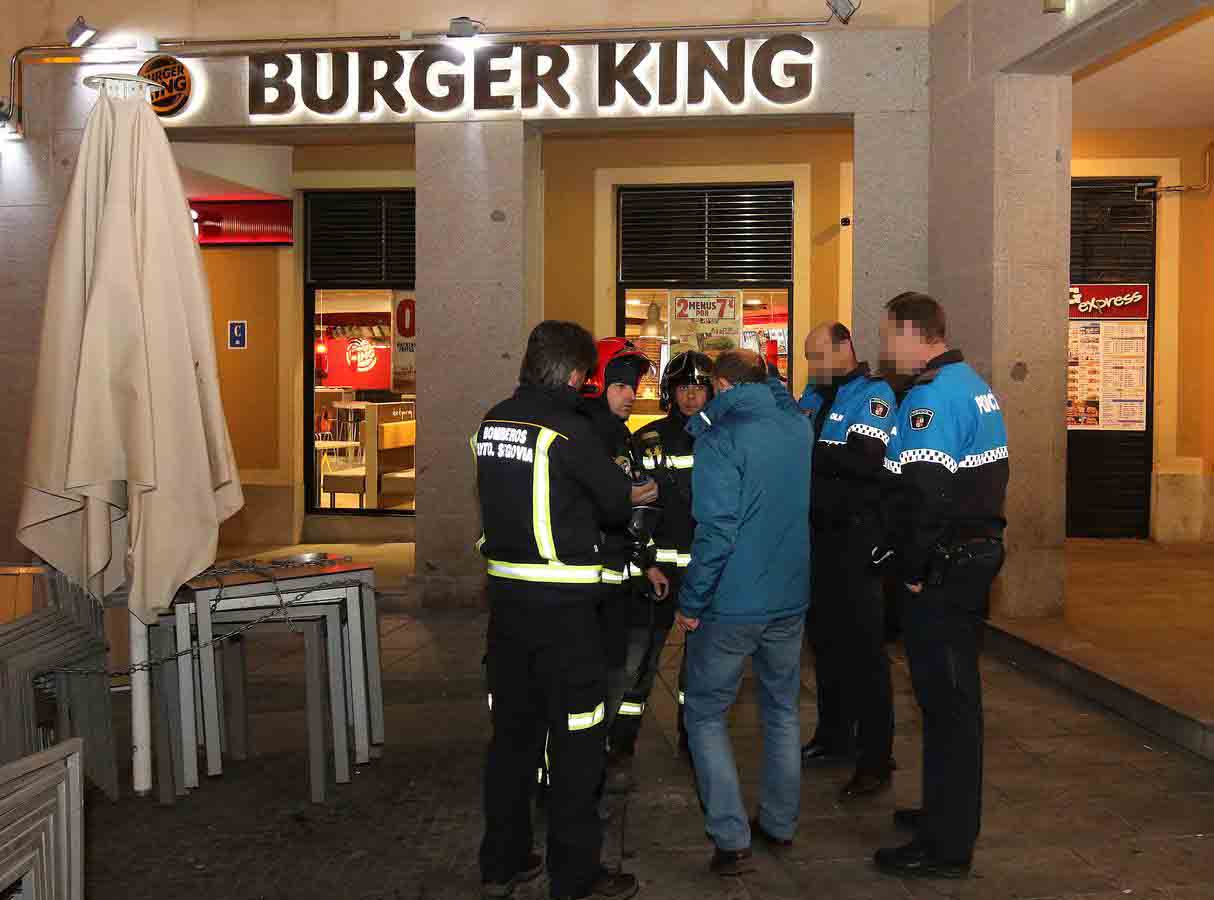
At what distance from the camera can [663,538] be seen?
516 cm

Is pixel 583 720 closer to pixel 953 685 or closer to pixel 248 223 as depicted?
pixel 953 685

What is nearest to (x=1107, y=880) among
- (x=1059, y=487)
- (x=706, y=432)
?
(x=706, y=432)

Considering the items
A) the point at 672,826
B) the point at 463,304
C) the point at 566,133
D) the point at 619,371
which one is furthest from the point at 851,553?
the point at 566,133

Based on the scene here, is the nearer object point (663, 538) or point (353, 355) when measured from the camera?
point (663, 538)

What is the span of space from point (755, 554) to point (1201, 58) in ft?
24.3

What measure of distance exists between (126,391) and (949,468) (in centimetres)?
324

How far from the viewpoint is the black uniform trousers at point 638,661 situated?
5.20m

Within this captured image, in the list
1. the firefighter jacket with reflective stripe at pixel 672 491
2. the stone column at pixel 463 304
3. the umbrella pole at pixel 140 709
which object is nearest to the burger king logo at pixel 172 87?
the stone column at pixel 463 304

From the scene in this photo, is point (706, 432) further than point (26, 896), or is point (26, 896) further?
point (706, 432)

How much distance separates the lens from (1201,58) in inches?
372

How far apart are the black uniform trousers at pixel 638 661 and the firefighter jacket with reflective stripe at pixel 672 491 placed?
0.08m

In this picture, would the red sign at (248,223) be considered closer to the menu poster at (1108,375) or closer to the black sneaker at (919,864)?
the menu poster at (1108,375)

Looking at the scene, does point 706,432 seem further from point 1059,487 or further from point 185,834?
point 1059,487

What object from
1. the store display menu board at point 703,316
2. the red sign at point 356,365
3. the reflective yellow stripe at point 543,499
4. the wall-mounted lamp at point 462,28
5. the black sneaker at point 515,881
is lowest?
the black sneaker at point 515,881
